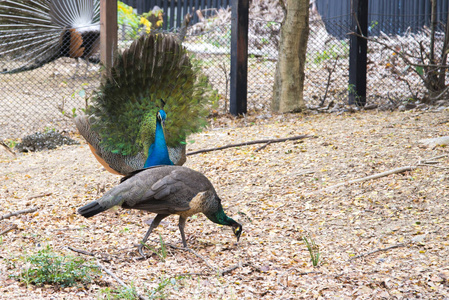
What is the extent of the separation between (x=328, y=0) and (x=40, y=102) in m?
7.95

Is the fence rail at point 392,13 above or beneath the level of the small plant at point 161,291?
above

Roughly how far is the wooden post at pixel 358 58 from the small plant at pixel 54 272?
6.62 m

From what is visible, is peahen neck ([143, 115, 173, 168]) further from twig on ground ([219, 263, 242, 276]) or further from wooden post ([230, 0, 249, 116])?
wooden post ([230, 0, 249, 116])

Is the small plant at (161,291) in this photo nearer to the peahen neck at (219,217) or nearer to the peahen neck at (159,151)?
the peahen neck at (219,217)

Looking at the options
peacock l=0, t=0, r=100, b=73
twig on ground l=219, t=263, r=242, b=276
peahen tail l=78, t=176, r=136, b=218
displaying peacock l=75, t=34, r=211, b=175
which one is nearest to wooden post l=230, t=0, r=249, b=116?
peacock l=0, t=0, r=100, b=73

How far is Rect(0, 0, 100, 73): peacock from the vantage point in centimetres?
867

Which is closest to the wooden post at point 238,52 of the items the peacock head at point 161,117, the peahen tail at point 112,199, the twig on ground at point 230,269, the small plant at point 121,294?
the peacock head at point 161,117

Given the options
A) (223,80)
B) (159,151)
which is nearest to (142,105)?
(159,151)

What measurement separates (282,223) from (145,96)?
1.79 m

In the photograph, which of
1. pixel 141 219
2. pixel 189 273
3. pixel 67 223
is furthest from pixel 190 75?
pixel 189 273

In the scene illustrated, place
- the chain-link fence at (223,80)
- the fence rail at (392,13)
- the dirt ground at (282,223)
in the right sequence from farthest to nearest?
the fence rail at (392,13) → the chain-link fence at (223,80) → the dirt ground at (282,223)

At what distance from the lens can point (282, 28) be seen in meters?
8.45

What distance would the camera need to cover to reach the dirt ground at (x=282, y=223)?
3.25 meters

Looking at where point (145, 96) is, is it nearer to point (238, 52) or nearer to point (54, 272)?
point (54, 272)
